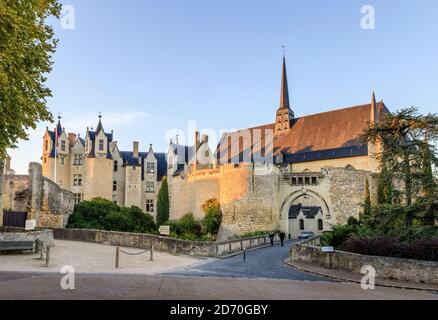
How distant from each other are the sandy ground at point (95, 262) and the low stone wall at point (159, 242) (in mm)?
848

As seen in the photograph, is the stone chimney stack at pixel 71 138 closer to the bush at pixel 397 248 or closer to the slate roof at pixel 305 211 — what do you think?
the slate roof at pixel 305 211

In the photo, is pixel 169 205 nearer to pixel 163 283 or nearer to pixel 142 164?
pixel 142 164

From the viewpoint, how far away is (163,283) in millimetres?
10289

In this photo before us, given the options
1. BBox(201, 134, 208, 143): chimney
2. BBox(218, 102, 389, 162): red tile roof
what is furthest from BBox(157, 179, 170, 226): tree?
BBox(218, 102, 389, 162): red tile roof

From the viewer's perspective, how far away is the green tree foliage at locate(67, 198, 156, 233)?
113 feet

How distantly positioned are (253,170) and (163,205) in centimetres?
1281

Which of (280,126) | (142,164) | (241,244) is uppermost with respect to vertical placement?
(280,126)

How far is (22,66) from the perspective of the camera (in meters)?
13.1

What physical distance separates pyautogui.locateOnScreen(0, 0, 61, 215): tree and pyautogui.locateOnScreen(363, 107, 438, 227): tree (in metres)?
14.7

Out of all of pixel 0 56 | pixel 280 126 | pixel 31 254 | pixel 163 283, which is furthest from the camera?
pixel 280 126

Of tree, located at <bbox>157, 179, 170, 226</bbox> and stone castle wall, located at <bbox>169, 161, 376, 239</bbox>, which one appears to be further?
tree, located at <bbox>157, 179, 170, 226</bbox>

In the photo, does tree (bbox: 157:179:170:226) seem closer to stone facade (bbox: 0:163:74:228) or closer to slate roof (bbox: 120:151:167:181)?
slate roof (bbox: 120:151:167:181)
